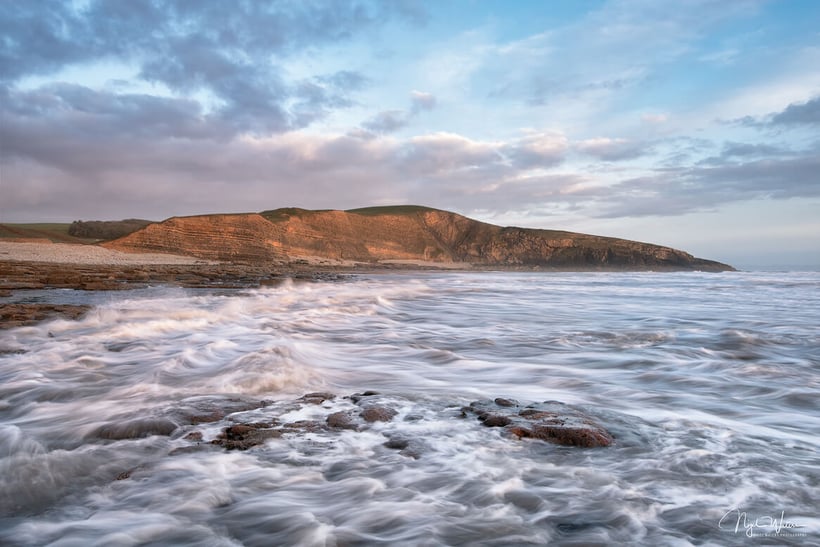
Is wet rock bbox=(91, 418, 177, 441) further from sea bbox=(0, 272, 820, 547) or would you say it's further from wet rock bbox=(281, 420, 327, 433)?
wet rock bbox=(281, 420, 327, 433)

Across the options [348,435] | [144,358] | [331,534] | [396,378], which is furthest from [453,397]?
[144,358]

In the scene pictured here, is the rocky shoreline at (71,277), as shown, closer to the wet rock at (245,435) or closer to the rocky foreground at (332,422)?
the rocky foreground at (332,422)

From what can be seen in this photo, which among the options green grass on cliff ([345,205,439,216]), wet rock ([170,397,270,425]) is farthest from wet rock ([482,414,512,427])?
green grass on cliff ([345,205,439,216])

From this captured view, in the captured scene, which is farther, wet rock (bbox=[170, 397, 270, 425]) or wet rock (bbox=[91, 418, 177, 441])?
wet rock (bbox=[170, 397, 270, 425])

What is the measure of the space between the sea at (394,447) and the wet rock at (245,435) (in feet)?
0.21

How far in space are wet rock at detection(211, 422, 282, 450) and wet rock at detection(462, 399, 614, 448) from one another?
1572mm

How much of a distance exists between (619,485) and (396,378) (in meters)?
3.21

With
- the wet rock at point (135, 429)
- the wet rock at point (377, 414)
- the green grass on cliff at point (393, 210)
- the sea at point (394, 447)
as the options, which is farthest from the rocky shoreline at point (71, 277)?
the green grass on cliff at point (393, 210)

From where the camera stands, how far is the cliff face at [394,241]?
193 ft

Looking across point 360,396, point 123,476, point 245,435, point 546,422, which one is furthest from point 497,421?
point 123,476

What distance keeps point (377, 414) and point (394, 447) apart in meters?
0.64

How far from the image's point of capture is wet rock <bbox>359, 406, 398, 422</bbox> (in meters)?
3.88

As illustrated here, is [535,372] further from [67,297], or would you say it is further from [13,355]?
[67,297]

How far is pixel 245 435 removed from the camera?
11.1 feet
